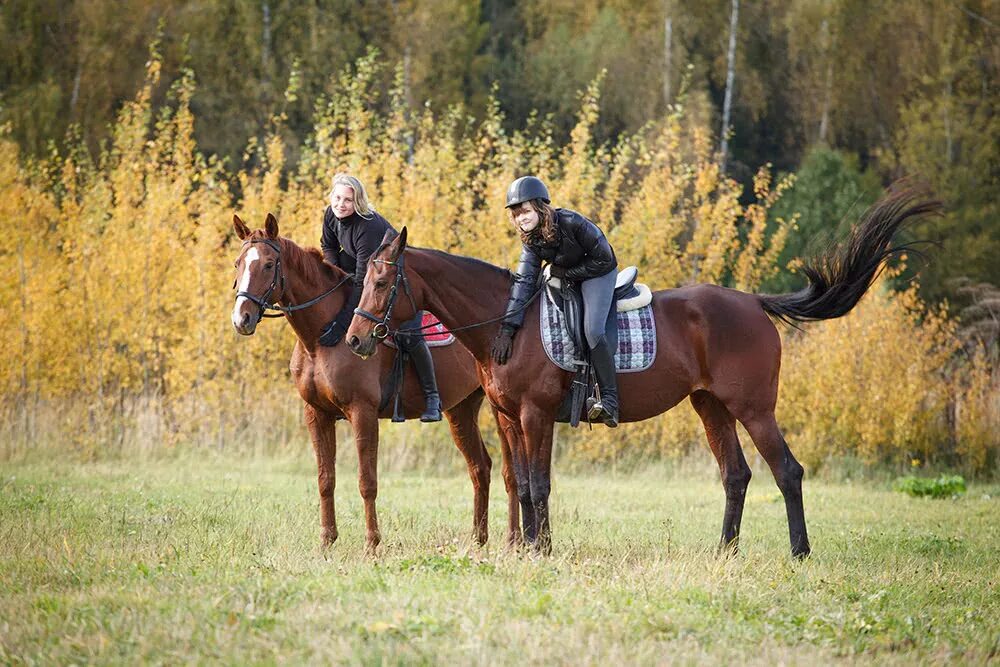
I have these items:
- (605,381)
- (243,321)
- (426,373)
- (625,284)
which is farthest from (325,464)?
(625,284)

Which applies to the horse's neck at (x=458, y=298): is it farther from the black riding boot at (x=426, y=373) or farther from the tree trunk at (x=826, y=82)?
the tree trunk at (x=826, y=82)

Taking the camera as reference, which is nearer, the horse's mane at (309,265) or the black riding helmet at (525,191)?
the black riding helmet at (525,191)

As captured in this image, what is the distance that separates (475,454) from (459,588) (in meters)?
3.18

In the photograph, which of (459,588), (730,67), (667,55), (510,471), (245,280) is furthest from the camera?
(667,55)

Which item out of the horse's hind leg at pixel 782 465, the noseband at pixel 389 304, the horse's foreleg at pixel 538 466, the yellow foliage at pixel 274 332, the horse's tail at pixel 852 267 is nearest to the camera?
the noseband at pixel 389 304

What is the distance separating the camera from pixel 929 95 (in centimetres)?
3378

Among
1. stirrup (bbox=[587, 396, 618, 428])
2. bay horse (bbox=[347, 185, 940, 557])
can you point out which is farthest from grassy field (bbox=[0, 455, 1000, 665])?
stirrup (bbox=[587, 396, 618, 428])

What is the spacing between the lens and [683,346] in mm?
8555

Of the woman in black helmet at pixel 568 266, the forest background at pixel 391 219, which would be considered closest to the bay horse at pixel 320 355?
the woman in black helmet at pixel 568 266

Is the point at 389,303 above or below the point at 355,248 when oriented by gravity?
below

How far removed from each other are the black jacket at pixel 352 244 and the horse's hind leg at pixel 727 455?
275 centimetres

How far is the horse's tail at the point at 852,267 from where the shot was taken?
8.79m

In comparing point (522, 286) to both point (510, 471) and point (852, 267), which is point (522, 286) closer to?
point (510, 471)

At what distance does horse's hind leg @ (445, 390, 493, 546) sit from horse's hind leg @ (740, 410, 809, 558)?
218 cm
